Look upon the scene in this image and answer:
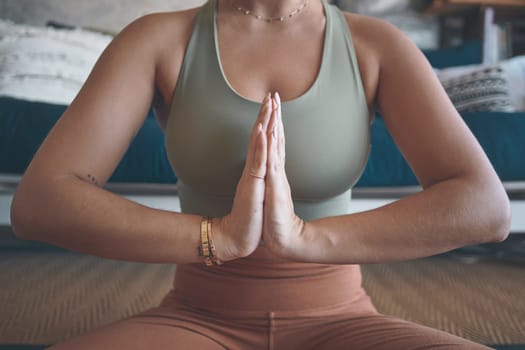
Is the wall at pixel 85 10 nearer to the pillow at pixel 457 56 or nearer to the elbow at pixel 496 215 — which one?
the pillow at pixel 457 56

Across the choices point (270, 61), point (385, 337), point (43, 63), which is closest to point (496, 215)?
point (385, 337)

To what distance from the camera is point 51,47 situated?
2.19m

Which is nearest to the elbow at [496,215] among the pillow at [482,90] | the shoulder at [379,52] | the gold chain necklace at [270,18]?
the shoulder at [379,52]

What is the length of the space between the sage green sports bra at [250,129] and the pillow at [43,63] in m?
1.36

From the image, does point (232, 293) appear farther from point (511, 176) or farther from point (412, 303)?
point (511, 176)

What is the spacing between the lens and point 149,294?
1747 millimetres

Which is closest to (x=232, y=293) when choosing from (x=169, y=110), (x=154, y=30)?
(x=169, y=110)

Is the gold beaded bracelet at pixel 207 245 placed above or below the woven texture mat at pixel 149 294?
above

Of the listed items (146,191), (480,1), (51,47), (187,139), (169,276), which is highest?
(480,1)

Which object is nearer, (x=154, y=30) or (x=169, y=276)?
(x=154, y=30)

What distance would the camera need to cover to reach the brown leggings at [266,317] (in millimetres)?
741

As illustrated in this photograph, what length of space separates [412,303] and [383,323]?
3.15 feet

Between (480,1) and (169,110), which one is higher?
(480,1)

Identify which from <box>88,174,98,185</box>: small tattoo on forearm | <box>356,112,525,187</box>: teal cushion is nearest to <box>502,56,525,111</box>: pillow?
<box>356,112,525,187</box>: teal cushion
